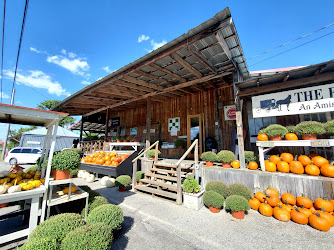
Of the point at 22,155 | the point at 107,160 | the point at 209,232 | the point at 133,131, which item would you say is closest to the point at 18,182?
the point at 209,232

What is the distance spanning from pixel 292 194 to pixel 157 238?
3263 millimetres

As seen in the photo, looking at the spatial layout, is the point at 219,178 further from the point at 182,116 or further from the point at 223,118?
the point at 182,116

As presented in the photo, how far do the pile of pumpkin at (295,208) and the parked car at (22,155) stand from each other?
1730 cm

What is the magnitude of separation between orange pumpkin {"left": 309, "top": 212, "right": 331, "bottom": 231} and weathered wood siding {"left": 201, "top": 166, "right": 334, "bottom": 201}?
69 cm

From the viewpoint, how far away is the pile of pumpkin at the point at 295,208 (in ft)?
8.96

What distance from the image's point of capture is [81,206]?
2.98m

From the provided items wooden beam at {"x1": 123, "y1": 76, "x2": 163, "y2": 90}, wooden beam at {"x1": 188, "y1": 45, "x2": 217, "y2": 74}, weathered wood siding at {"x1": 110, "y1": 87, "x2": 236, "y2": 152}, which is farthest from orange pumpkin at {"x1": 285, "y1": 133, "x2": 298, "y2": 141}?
wooden beam at {"x1": 123, "y1": 76, "x2": 163, "y2": 90}

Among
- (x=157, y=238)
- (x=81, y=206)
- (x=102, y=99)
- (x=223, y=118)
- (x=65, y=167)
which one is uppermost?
(x=102, y=99)

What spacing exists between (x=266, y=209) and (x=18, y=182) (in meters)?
4.82

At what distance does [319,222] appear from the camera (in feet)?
8.71

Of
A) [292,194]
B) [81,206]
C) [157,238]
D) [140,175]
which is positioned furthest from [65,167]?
[292,194]

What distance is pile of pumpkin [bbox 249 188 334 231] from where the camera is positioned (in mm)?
2731

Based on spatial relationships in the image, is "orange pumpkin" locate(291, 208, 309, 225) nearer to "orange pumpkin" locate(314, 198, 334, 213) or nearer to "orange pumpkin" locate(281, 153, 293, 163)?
"orange pumpkin" locate(314, 198, 334, 213)

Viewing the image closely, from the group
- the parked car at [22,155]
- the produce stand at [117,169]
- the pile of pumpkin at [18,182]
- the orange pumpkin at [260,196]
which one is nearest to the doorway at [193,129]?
the produce stand at [117,169]
